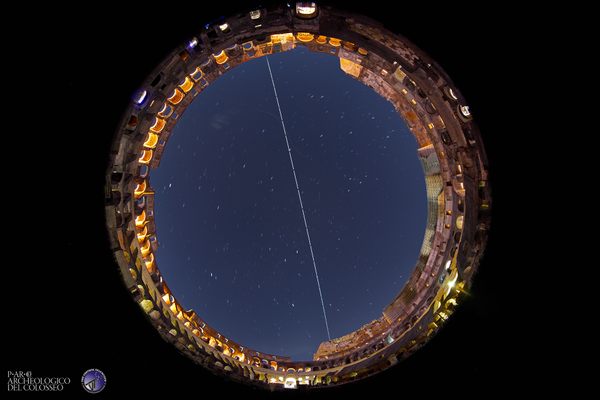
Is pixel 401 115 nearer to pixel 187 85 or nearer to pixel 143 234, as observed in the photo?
pixel 187 85

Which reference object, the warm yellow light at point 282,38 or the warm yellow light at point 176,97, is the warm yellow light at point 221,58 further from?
the warm yellow light at point 282,38

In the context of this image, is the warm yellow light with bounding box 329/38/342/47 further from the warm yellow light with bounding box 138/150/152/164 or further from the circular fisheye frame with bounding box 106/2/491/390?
the warm yellow light with bounding box 138/150/152/164

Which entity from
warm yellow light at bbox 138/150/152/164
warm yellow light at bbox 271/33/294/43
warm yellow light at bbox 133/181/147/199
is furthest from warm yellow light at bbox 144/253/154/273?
warm yellow light at bbox 271/33/294/43

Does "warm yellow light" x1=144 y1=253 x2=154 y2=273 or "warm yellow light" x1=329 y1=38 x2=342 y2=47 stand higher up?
"warm yellow light" x1=329 y1=38 x2=342 y2=47

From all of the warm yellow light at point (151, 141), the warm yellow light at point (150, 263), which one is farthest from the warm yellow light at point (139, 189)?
the warm yellow light at point (150, 263)

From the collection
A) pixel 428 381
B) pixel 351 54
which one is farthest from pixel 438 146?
pixel 428 381
